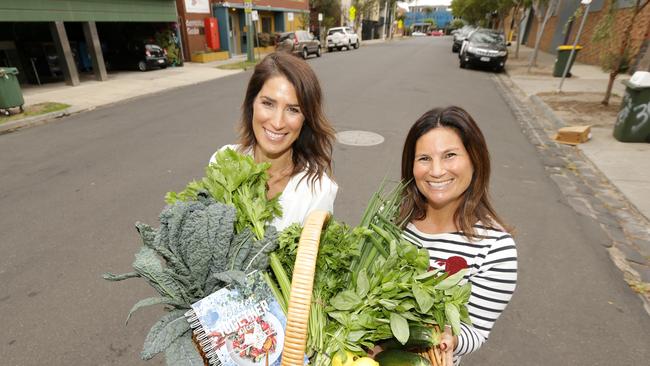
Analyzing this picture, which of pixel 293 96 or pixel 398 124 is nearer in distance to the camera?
pixel 293 96

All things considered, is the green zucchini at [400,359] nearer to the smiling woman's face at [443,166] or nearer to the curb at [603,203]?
the smiling woman's face at [443,166]

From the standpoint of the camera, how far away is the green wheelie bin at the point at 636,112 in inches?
270

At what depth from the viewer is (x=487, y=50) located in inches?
678

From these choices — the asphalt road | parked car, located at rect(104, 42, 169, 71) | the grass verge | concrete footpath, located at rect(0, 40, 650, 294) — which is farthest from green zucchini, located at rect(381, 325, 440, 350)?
parked car, located at rect(104, 42, 169, 71)

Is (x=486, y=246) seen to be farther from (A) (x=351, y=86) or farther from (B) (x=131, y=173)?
(A) (x=351, y=86)

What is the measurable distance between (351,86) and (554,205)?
9773mm

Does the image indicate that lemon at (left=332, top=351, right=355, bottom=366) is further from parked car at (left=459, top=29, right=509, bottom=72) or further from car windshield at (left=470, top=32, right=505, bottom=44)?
car windshield at (left=470, top=32, right=505, bottom=44)

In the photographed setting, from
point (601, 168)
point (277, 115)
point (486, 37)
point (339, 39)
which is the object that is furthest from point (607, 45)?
point (339, 39)

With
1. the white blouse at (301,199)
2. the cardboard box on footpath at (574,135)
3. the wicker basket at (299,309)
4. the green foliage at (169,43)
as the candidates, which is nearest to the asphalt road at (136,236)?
the cardboard box on footpath at (574,135)

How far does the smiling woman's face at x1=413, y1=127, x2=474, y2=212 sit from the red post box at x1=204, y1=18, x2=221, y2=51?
24795 millimetres

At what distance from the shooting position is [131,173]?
5.96 m

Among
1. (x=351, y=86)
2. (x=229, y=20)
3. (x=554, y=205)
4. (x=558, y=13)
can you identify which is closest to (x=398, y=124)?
(x=554, y=205)

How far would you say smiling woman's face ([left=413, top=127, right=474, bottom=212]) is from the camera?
168cm

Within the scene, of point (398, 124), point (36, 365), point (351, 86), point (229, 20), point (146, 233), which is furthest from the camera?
point (229, 20)
